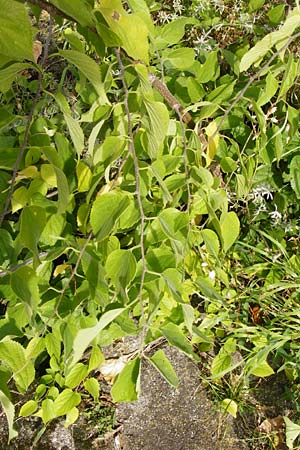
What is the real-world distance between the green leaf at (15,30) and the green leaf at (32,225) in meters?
0.48

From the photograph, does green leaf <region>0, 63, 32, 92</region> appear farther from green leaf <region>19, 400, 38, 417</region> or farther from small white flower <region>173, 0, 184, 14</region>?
small white flower <region>173, 0, 184, 14</region>

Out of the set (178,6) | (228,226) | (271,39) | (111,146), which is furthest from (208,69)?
(178,6)

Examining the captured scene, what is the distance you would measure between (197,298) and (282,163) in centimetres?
55

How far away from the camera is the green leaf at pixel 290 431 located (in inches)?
65.9

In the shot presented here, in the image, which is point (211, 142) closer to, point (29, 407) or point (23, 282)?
point (23, 282)

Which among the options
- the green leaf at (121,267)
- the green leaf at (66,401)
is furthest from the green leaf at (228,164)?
the green leaf at (66,401)

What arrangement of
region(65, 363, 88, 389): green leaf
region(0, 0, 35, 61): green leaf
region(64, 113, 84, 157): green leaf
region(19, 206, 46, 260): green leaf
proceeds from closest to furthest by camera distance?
1. region(0, 0, 35, 61): green leaf
2. region(64, 113, 84, 157): green leaf
3. region(19, 206, 46, 260): green leaf
4. region(65, 363, 88, 389): green leaf

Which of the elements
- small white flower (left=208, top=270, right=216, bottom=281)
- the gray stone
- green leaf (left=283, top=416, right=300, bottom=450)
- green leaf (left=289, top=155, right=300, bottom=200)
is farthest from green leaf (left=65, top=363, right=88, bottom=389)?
green leaf (left=289, top=155, right=300, bottom=200)

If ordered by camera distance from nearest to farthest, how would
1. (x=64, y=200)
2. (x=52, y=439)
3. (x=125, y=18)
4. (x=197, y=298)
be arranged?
(x=125, y=18) < (x=64, y=200) < (x=52, y=439) < (x=197, y=298)

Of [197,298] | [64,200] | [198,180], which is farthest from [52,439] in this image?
[64,200]

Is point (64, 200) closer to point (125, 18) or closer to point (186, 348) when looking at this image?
point (125, 18)

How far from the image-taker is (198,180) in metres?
1.40

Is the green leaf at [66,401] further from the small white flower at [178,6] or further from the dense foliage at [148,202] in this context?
the small white flower at [178,6]

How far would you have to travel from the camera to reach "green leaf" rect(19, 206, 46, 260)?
105cm
